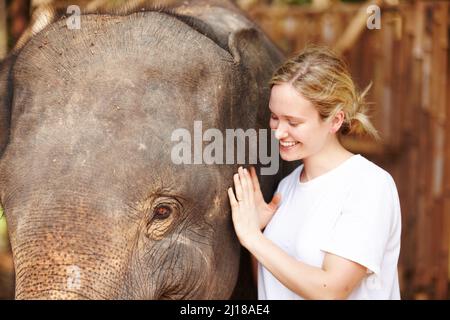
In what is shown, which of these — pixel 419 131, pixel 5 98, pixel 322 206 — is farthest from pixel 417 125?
pixel 5 98

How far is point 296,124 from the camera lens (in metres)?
1.87

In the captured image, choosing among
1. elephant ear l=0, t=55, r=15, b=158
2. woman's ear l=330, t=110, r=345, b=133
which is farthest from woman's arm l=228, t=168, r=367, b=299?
elephant ear l=0, t=55, r=15, b=158

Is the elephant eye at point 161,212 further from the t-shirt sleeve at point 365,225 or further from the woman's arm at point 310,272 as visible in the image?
the t-shirt sleeve at point 365,225

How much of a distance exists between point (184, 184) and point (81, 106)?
1.06 feet

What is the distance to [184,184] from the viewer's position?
1840mm

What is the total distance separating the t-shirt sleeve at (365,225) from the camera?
1.76m

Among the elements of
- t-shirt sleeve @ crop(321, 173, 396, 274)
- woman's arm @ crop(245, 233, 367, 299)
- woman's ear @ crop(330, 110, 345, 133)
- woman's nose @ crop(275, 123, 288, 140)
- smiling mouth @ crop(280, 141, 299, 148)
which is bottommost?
woman's arm @ crop(245, 233, 367, 299)

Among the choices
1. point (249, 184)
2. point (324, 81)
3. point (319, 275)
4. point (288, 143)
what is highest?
point (324, 81)

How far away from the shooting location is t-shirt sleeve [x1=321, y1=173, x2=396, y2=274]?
176cm

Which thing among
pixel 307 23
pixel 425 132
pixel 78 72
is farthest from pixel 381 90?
pixel 78 72

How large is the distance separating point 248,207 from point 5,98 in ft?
2.42

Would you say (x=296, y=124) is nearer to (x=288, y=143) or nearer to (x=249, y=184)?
(x=288, y=143)

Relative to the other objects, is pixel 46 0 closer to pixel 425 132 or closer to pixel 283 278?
pixel 283 278

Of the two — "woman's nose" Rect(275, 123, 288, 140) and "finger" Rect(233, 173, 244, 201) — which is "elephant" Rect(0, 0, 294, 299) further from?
"woman's nose" Rect(275, 123, 288, 140)
